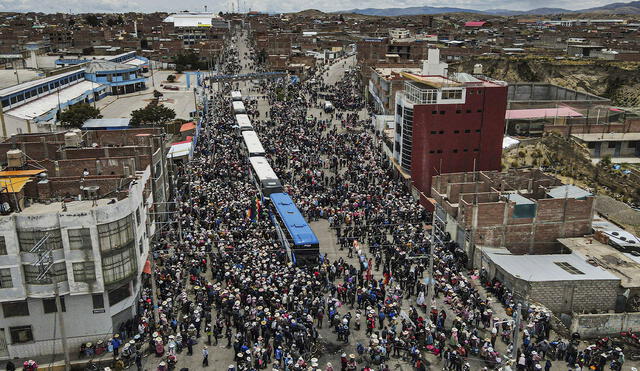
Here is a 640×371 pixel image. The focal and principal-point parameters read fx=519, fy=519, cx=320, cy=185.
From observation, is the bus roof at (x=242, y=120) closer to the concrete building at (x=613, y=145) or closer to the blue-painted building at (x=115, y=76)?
the concrete building at (x=613, y=145)

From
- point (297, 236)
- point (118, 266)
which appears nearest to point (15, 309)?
point (118, 266)

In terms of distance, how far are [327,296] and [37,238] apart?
15.1 metres

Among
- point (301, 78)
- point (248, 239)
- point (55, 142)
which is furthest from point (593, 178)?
point (301, 78)

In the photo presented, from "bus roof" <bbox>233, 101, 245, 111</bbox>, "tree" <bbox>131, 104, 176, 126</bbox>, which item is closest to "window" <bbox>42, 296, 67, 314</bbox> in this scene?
"tree" <bbox>131, 104, 176, 126</bbox>


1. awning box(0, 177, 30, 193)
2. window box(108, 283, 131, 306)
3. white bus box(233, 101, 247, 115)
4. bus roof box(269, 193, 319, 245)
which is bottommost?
window box(108, 283, 131, 306)

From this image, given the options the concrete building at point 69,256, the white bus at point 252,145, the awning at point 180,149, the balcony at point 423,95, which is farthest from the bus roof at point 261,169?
the balcony at point 423,95

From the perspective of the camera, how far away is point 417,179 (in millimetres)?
45156

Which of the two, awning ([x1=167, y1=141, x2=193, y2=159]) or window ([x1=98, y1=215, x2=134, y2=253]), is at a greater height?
window ([x1=98, y1=215, x2=134, y2=253])

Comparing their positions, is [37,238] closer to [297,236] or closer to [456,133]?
[297,236]

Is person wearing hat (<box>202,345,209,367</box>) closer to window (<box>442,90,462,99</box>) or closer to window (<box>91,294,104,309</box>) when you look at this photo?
window (<box>91,294,104,309</box>)

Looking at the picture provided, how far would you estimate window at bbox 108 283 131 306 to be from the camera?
25.1 meters

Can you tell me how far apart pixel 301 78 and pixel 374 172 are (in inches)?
2522

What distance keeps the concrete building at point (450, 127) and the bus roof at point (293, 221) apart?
13008mm

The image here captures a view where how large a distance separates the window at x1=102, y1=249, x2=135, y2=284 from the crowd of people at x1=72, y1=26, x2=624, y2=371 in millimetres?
2727
